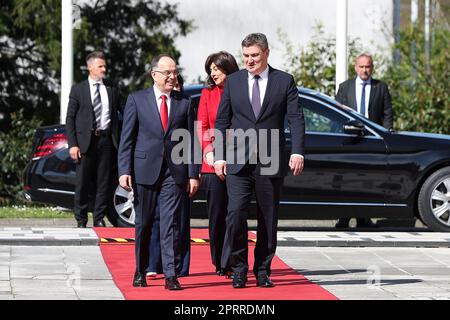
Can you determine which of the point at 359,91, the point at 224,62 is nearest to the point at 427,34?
the point at 359,91

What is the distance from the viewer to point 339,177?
15.2m

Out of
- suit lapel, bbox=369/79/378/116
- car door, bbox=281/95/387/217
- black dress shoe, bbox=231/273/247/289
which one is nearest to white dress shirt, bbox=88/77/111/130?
car door, bbox=281/95/387/217

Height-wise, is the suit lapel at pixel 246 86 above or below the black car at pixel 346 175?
above

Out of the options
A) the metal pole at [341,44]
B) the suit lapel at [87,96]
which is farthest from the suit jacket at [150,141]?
the metal pole at [341,44]

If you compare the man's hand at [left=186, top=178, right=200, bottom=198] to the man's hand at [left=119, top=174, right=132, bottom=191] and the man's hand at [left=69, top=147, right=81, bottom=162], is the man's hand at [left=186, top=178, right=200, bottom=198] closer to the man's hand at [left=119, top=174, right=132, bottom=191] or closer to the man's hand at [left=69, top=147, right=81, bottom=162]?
the man's hand at [left=119, top=174, right=132, bottom=191]

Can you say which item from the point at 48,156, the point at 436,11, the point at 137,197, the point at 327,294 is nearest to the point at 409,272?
the point at 327,294

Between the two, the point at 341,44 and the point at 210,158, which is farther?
the point at 341,44

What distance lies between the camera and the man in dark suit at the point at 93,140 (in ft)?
50.2

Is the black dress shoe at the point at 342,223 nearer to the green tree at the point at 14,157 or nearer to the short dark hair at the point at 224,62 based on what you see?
the green tree at the point at 14,157

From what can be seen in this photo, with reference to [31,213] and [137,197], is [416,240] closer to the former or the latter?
[137,197]

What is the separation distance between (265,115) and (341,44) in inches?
342

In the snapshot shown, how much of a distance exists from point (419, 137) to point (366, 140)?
68 centimetres

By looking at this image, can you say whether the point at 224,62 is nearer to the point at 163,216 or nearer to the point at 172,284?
the point at 163,216

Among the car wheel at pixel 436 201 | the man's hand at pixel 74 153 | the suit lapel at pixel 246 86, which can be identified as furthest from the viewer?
the car wheel at pixel 436 201
